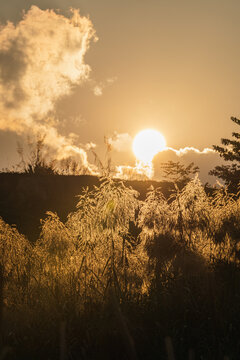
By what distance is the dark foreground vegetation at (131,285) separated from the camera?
3.65 m

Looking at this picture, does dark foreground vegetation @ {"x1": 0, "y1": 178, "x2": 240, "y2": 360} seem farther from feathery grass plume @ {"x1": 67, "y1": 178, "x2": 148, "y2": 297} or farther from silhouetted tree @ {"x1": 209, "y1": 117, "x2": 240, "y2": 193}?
silhouetted tree @ {"x1": 209, "y1": 117, "x2": 240, "y2": 193}

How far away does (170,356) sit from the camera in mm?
836

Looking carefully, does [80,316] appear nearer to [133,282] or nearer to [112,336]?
[112,336]

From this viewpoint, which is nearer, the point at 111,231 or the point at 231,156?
the point at 111,231

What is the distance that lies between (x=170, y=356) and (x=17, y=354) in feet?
11.1

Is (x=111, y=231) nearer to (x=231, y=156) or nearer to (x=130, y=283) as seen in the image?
(x=130, y=283)

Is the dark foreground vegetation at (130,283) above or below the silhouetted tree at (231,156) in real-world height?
below

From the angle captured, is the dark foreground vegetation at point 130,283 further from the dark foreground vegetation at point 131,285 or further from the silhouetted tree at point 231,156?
the silhouetted tree at point 231,156

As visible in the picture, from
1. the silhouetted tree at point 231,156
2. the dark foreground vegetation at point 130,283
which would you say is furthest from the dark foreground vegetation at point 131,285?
the silhouetted tree at point 231,156

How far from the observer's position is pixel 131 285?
5.18 meters

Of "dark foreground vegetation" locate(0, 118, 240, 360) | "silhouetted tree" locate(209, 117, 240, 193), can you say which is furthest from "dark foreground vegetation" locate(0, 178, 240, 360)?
"silhouetted tree" locate(209, 117, 240, 193)

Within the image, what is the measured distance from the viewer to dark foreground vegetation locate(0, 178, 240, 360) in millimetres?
3654

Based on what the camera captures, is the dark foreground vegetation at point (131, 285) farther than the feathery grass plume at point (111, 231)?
No

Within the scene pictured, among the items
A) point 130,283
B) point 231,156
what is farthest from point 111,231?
point 231,156
